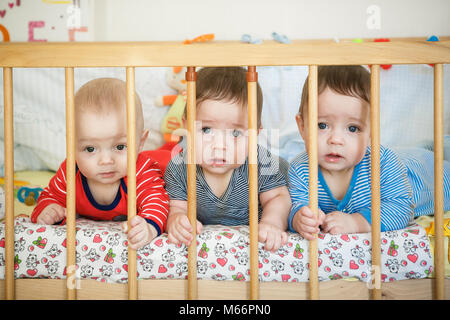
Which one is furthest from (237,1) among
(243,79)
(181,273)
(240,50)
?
(181,273)

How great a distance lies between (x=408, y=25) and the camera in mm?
1957

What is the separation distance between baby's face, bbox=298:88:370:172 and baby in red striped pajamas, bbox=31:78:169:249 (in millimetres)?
407

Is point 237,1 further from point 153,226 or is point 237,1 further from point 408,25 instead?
point 153,226

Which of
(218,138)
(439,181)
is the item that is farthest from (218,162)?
(439,181)

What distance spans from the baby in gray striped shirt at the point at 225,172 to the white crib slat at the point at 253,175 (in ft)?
0.19

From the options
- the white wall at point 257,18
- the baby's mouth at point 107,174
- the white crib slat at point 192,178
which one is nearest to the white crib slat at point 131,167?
the white crib slat at point 192,178

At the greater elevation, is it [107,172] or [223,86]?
[223,86]

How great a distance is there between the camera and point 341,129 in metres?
1.08

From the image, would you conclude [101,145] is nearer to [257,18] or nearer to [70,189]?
[70,189]

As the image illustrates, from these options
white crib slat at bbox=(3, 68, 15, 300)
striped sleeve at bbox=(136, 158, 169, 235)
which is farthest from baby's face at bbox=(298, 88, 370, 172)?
white crib slat at bbox=(3, 68, 15, 300)

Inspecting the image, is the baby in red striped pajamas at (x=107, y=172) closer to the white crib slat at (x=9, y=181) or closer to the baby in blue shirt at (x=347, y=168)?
the white crib slat at (x=9, y=181)

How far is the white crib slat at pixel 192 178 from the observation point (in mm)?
911

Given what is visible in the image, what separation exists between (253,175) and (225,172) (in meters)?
0.28

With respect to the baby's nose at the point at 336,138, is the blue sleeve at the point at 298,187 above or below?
below
